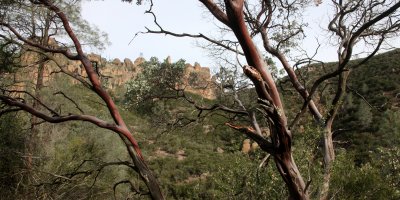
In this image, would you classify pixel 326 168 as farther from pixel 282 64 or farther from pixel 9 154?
pixel 9 154

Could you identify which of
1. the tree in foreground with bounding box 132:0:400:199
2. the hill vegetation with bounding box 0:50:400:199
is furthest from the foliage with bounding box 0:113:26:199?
the tree in foreground with bounding box 132:0:400:199

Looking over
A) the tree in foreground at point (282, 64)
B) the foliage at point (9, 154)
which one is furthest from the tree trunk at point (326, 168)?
the foliage at point (9, 154)

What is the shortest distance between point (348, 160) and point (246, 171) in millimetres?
1802

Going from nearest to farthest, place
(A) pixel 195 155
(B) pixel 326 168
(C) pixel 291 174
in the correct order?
(C) pixel 291 174
(B) pixel 326 168
(A) pixel 195 155

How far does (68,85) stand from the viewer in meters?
19.7

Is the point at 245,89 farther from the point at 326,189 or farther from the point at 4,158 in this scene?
the point at 4,158

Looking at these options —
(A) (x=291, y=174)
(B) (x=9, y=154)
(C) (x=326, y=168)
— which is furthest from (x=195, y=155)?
(A) (x=291, y=174)

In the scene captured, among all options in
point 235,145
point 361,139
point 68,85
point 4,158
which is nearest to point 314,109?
point 235,145

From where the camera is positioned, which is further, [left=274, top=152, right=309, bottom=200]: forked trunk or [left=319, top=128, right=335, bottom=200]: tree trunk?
[left=319, top=128, right=335, bottom=200]: tree trunk

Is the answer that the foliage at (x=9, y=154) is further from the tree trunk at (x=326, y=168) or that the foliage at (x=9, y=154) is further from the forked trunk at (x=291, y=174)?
the forked trunk at (x=291, y=174)

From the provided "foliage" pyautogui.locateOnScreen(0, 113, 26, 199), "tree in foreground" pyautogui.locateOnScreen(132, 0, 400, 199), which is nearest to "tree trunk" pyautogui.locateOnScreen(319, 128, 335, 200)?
"tree in foreground" pyautogui.locateOnScreen(132, 0, 400, 199)

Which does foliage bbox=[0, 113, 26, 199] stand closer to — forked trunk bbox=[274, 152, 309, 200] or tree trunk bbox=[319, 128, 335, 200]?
tree trunk bbox=[319, 128, 335, 200]

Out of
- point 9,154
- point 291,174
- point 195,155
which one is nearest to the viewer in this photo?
point 291,174

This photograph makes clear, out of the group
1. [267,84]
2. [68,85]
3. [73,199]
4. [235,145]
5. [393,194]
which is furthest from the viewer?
[68,85]
